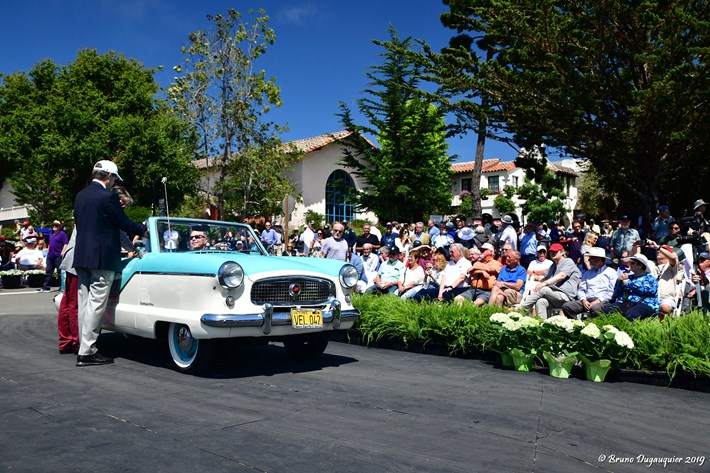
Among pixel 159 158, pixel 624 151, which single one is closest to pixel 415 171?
pixel 624 151

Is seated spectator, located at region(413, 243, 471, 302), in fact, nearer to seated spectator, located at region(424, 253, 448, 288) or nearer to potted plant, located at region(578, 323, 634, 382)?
seated spectator, located at region(424, 253, 448, 288)

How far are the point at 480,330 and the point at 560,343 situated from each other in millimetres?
1105

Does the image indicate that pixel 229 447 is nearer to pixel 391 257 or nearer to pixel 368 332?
pixel 368 332

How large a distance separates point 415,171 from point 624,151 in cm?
1354

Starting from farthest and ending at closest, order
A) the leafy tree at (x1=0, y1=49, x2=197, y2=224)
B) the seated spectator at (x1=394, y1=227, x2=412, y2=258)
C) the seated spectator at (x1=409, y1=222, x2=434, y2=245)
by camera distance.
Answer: the leafy tree at (x1=0, y1=49, x2=197, y2=224) → the seated spectator at (x1=394, y1=227, x2=412, y2=258) → the seated spectator at (x1=409, y1=222, x2=434, y2=245)

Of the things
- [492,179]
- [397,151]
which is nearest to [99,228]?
[397,151]

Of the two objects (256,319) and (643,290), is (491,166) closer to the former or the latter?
(643,290)

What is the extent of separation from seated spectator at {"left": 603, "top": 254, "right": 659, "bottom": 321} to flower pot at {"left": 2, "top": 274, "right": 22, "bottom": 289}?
1664 centimetres

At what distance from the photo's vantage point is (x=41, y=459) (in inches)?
136

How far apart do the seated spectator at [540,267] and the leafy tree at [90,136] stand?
26272mm

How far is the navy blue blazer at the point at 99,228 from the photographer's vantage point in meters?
6.29

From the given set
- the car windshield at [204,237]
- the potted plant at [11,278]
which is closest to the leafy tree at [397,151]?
the potted plant at [11,278]

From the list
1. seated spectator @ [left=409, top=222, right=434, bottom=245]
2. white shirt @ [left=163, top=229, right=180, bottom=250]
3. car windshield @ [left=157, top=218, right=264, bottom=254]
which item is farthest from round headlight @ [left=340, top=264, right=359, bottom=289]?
seated spectator @ [left=409, top=222, right=434, bottom=245]

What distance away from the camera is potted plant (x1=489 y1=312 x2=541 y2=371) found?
21.7 ft
